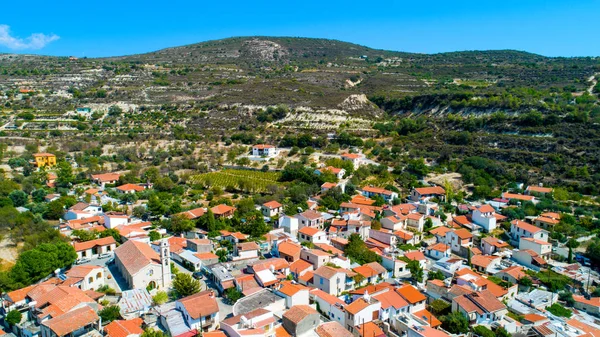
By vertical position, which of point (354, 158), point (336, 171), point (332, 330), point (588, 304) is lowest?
point (588, 304)

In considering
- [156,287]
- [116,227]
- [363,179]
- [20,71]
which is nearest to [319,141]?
[363,179]

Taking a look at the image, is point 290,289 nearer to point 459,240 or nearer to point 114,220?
point 459,240

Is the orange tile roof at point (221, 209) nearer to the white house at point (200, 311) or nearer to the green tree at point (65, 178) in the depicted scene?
the white house at point (200, 311)

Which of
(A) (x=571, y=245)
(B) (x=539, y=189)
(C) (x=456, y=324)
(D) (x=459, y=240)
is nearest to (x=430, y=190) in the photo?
(B) (x=539, y=189)

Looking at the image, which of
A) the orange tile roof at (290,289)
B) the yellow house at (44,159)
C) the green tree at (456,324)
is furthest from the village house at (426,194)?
the yellow house at (44,159)

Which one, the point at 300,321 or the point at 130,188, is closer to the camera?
the point at 300,321

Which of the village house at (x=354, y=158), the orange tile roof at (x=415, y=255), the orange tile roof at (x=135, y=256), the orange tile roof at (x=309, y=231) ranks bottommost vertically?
the orange tile roof at (x=415, y=255)

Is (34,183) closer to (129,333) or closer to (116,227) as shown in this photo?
(116,227)
